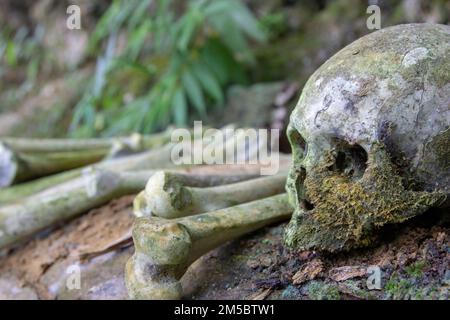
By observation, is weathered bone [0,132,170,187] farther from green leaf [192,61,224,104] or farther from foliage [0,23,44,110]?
foliage [0,23,44,110]

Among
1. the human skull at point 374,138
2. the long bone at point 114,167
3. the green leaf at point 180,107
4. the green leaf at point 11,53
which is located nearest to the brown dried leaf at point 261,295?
the human skull at point 374,138

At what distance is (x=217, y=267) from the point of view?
1464mm

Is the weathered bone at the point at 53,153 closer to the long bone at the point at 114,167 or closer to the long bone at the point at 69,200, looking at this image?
the long bone at the point at 114,167

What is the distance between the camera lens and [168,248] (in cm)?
125

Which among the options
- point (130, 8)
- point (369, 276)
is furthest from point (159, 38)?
point (369, 276)

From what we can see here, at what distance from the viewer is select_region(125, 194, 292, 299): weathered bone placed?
1257mm

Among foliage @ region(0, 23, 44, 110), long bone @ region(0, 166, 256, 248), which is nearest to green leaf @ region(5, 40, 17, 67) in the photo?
foliage @ region(0, 23, 44, 110)

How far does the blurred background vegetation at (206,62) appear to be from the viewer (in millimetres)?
3510

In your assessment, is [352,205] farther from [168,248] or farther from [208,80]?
[208,80]

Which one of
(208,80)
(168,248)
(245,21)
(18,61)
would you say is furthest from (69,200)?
(18,61)

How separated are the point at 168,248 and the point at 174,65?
2.53 m

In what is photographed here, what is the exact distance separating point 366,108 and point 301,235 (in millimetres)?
317

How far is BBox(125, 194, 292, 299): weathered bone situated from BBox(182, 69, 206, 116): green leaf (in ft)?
7.02
